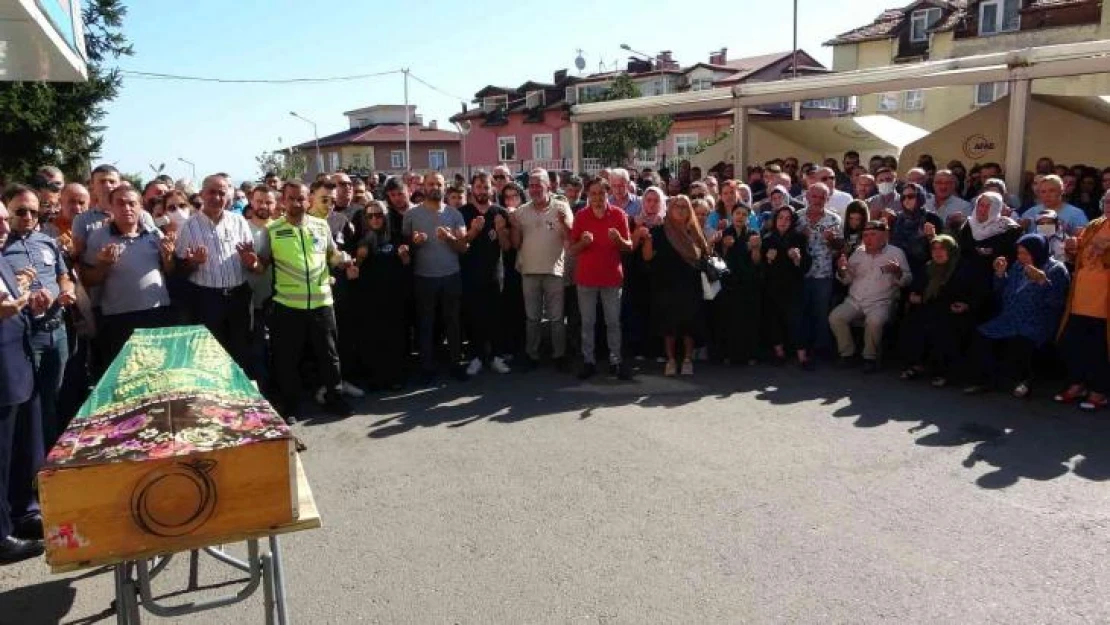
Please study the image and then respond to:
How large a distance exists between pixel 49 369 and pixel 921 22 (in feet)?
142

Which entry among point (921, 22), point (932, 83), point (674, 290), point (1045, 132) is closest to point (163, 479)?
point (674, 290)

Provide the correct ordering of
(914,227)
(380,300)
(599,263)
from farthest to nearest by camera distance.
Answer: (914,227), (599,263), (380,300)

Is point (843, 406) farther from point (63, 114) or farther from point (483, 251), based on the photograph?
point (63, 114)

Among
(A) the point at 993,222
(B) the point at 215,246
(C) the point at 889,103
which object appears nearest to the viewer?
(B) the point at 215,246

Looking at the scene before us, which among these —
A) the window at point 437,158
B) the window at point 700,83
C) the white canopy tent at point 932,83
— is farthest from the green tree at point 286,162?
the white canopy tent at point 932,83

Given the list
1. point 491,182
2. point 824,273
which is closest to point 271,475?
point 491,182

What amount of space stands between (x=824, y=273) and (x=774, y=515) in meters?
4.03

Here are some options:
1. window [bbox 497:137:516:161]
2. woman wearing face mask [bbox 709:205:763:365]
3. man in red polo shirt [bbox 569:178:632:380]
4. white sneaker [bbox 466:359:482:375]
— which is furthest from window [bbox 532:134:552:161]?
man in red polo shirt [bbox 569:178:632:380]

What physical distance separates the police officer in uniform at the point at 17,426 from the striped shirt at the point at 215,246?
5.70 feet

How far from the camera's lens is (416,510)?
466 centimetres

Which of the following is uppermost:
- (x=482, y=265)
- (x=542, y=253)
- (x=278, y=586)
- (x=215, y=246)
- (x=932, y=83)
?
(x=932, y=83)

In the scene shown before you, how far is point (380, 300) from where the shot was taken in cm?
728

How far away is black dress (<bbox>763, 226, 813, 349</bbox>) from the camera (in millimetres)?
7797

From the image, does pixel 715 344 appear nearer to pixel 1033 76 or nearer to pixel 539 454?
pixel 539 454
